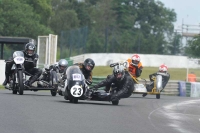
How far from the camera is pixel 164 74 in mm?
26406

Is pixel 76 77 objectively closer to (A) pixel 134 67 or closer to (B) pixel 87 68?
(B) pixel 87 68

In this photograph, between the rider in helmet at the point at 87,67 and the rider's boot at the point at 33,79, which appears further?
the rider's boot at the point at 33,79

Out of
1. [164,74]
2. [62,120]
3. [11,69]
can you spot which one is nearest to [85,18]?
[164,74]

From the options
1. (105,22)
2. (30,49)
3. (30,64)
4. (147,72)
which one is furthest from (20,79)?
(105,22)

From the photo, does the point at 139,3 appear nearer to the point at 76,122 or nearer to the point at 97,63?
the point at 97,63

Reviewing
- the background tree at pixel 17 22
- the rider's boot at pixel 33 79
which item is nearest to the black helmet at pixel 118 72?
the rider's boot at pixel 33 79

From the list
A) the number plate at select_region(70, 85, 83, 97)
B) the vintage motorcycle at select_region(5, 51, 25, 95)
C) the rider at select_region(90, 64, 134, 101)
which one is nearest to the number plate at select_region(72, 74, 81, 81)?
the number plate at select_region(70, 85, 83, 97)

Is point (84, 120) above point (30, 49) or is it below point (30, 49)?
below

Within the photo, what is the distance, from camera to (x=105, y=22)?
323 feet

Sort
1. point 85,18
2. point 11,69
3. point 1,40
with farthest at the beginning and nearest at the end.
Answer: point 85,18 < point 1,40 < point 11,69

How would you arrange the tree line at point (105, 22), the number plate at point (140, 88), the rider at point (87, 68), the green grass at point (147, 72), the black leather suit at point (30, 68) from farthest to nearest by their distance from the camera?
the tree line at point (105, 22) < the green grass at point (147, 72) < the number plate at point (140, 88) < the black leather suit at point (30, 68) < the rider at point (87, 68)

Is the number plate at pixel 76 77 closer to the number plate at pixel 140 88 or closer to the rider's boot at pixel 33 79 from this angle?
the rider's boot at pixel 33 79

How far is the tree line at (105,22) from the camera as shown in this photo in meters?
59.8

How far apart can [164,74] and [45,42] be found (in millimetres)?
10334
